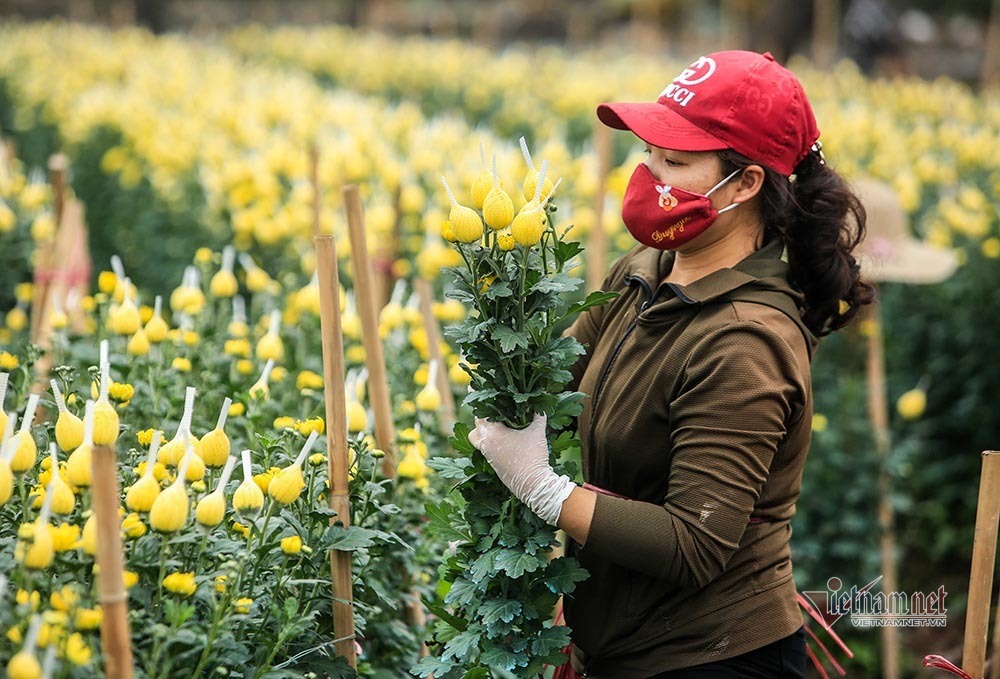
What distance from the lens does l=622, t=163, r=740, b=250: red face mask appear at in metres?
1.95

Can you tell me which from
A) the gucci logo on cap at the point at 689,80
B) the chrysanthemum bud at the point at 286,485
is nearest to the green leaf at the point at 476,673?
the chrysanthemum bud at the point at 286,485

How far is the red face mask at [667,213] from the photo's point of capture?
76.9 inches

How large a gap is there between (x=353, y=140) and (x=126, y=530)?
11.6 ft

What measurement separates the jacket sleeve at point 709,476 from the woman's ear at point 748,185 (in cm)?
29

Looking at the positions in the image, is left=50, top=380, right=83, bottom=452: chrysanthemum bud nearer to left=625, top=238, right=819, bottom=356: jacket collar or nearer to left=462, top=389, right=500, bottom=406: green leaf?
left=462, top=389, right=500, bottom=406: green leaf

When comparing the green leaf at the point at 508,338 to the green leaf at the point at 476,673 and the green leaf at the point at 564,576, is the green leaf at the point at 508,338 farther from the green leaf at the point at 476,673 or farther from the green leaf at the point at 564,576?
the green leaf at the point at 476,673

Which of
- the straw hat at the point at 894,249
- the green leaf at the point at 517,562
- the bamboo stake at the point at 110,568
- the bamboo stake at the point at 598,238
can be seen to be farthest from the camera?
the straw hat at the point at 894,249

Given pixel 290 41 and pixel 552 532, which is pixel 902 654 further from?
pixel 290 41

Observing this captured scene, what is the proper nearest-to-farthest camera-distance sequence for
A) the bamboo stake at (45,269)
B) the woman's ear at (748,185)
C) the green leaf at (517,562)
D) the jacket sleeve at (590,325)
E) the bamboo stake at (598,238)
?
the green leaf at (517,562) → the woman's ear at (748,185) → the jacket sleeve at (590,325) → the bamboo stake at (45,269) → the bamboo stake at (598,238)

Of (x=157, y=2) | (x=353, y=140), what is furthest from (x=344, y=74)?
(x=157, y=2)

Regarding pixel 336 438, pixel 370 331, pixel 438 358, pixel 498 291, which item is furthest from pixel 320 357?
pixel 498 291

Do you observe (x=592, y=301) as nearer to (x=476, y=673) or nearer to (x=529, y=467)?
(x=529, y=467)

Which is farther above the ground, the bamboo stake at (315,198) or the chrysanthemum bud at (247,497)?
the bamboo stake at (315,198)

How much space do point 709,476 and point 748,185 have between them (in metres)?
0.57
